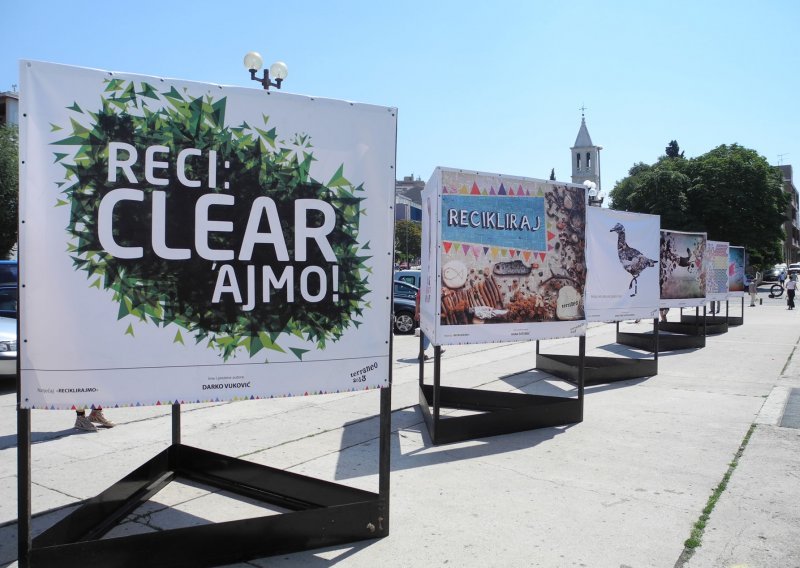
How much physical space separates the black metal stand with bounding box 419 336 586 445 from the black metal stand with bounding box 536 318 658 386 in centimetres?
192

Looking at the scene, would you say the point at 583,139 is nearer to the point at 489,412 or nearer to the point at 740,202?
the point at 740,202

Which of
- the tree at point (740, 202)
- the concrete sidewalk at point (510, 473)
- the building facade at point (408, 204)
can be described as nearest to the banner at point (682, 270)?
the concrete sidewalk at point (510, 473)

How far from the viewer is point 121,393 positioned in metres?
3.20

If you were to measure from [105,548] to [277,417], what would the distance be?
142 inches

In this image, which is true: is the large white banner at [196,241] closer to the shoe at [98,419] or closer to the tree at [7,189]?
the shoe at [98,419]

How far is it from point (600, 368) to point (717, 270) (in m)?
8.83

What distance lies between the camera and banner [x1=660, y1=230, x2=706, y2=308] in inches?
469

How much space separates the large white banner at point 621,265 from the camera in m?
8.77

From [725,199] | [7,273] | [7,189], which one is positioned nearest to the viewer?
[7,273]

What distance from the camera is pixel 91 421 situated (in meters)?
6.21

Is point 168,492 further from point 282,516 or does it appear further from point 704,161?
point 704,161

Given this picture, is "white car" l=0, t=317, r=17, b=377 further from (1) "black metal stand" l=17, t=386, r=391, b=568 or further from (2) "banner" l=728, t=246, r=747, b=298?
(2) "banner" l=728, t=246, r=747, b=298

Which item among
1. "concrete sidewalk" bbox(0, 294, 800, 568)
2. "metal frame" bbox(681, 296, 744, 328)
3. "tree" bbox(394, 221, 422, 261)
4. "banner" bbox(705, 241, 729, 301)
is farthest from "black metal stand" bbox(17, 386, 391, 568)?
"tree" bbox(394, 221, 422, 261)

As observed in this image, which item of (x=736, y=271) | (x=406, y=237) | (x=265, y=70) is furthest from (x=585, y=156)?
(x=265, y=70)
